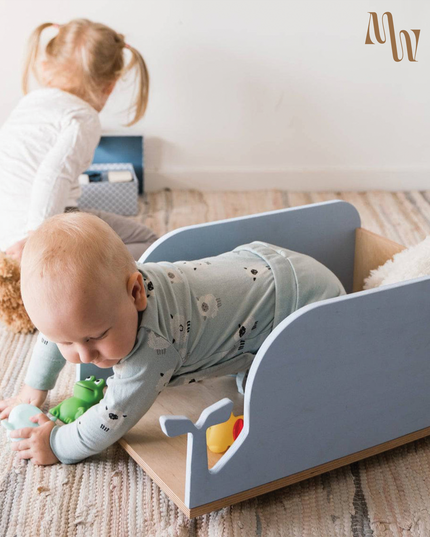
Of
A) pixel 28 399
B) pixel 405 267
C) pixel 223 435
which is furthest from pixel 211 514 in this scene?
pixel 405 267

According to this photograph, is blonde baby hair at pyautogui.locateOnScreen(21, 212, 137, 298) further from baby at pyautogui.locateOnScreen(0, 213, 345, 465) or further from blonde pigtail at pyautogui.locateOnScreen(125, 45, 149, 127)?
blonde pigtail at pyautogui.locateOnScreen(125, 45, 149, 127)

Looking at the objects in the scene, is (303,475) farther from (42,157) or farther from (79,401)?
(42,157)

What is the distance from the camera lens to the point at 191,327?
35.7 inches

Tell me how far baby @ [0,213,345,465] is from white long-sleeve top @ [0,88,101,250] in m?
0.42

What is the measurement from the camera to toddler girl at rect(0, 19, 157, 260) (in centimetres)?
135

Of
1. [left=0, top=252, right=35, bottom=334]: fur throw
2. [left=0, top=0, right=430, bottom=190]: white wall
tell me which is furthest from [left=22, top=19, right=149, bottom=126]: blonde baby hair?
[left=0, top=252, right=35, bottom=334]: fur throw

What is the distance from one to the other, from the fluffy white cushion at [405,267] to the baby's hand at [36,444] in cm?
56

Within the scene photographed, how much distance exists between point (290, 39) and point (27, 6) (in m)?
0.68

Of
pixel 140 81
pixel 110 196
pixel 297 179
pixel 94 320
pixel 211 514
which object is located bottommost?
pixel 297 179

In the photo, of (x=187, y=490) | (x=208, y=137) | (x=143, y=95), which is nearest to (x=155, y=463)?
(x=187, y=490)

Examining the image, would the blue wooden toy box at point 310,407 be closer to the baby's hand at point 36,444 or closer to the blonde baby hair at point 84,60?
the baby's hand at point 36,444

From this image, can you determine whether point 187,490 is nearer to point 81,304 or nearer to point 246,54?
point 81,304

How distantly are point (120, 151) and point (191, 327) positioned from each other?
3.55 feet

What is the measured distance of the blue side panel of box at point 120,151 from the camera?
1.86 meters
